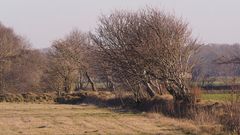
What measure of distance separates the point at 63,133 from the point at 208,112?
8.38 m

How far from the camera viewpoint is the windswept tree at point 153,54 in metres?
35.8

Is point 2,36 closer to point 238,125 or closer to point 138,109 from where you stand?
point 138,109

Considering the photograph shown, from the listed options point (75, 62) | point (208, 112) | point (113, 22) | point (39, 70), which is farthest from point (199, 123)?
point (39, 70)

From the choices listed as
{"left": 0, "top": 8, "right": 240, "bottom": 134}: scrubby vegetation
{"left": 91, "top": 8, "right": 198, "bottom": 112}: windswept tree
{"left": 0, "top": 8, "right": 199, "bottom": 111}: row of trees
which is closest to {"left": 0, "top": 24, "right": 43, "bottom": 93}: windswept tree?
{"left": 0, "top": 8, "right": 240, "bottom": 134}: scrubby vegetation

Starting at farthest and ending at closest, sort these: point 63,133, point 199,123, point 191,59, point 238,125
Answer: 1. point 191,59
2. point 199,123
3. point 63,133
4. point 238,125

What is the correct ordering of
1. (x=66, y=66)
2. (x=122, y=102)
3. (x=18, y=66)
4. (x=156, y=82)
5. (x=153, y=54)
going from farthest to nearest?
(x=18, y=66) → (x=66, y=66) → (x=122, y=102) → (x=156, y=82) → (x=153, y=54)

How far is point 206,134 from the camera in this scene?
20.6 m

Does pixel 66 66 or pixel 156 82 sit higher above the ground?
pixel 66 66

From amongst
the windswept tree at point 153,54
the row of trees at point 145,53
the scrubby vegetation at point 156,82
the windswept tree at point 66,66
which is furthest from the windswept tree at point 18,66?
the windswept tree at point 153,54

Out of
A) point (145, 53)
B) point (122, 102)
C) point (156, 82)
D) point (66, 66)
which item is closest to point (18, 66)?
point (66, 66)

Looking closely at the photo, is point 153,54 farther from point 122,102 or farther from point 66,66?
point 66,66

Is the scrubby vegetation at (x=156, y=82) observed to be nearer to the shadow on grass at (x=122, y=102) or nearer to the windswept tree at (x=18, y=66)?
the shadow on grass at (x=122, y=102)

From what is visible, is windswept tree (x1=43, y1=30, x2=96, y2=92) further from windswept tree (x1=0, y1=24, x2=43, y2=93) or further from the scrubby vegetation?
the scrubby vegetation

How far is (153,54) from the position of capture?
3581cm
